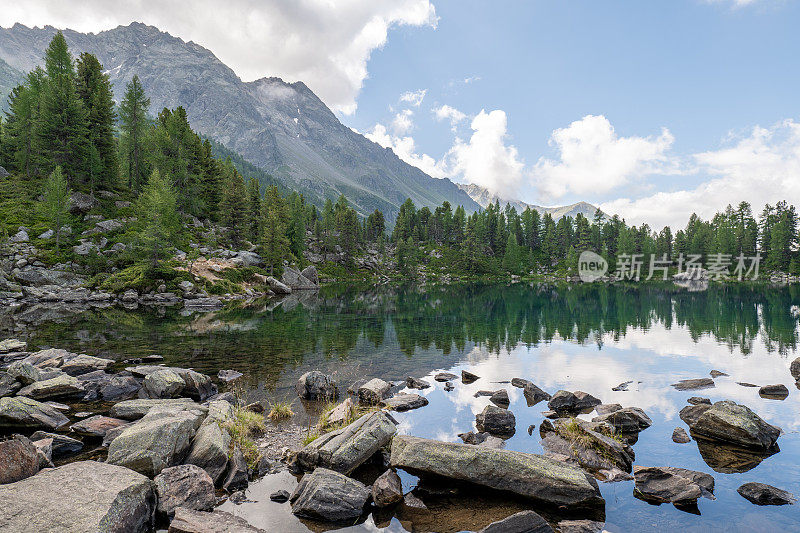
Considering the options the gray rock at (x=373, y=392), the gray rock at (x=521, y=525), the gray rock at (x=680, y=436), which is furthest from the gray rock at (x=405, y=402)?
the gray rock at (x=680, y=436)

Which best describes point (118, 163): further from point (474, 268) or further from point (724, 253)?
point (724, 253)

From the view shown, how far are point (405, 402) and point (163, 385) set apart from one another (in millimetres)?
11411

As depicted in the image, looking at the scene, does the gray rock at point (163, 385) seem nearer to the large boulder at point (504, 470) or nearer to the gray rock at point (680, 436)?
the large boulder at point (504, 470)

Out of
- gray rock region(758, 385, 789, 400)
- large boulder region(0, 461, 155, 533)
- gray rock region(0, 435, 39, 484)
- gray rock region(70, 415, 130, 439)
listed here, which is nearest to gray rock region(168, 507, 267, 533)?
large boulder region(0, 461, 155, 533)

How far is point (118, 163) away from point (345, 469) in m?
96.6

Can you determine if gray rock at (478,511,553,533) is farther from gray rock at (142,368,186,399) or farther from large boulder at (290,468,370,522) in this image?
gray rock at (142,368,186,399)

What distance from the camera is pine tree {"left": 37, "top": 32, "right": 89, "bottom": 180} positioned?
237ft

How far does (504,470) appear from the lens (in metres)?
10.5

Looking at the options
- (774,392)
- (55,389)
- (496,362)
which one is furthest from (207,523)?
(774,392)

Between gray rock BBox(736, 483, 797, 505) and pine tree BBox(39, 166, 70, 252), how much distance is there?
275ft

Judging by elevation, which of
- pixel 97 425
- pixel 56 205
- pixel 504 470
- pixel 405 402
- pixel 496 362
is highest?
pixel 56 205

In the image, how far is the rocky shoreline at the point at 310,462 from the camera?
27.2 ft

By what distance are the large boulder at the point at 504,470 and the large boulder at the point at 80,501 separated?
6461mm

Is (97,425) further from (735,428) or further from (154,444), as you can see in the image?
(735,428)
